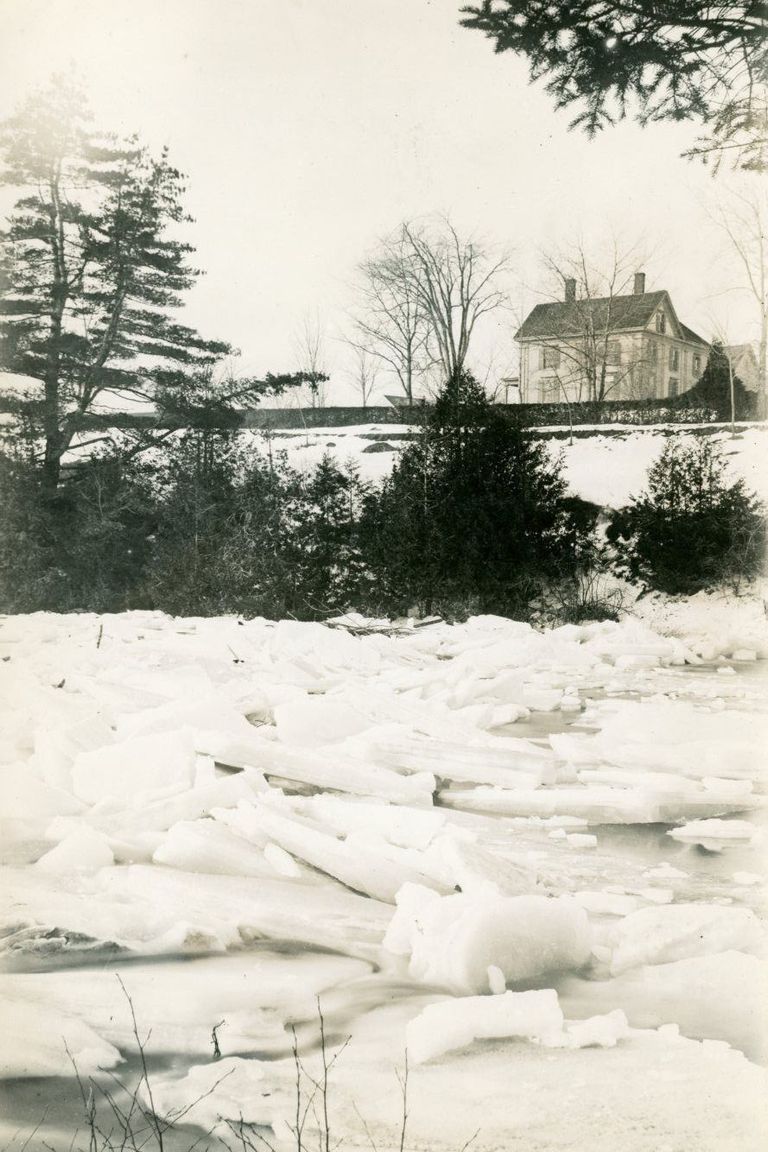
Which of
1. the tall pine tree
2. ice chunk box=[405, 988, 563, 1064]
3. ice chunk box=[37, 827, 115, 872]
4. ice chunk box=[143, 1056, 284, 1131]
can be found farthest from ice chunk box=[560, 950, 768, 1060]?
the tall pine tree

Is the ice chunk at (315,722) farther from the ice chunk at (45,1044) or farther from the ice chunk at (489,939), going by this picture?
the ice chunk at (45,1044)

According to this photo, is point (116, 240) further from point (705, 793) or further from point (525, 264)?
point (705, 793)

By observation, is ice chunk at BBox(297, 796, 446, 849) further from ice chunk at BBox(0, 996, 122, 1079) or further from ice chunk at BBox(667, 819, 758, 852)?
ice chunk at BBox(0, 996, 122, 1079)

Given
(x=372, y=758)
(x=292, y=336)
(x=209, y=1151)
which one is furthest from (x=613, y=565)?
(x=209, y=1151)

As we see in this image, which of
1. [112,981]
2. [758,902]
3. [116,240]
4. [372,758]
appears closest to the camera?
[112,981]

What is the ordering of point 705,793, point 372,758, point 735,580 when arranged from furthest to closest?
point 735,580
point 372,758
point 705,793
